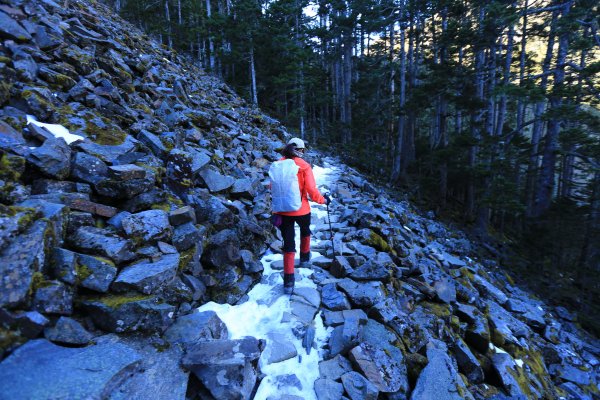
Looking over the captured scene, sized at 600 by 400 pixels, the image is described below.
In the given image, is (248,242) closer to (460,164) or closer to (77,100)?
(77,100)

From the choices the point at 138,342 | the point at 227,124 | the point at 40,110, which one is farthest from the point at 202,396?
the point at 227,124

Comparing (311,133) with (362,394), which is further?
(311,133)

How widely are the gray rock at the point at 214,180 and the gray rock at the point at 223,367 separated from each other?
11.3 ft

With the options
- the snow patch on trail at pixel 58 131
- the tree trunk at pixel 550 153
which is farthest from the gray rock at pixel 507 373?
the tree trunk at pixel 550 153

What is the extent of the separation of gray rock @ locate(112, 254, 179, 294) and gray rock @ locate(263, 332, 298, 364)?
59.6 inches

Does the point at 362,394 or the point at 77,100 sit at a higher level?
the point at 77,100

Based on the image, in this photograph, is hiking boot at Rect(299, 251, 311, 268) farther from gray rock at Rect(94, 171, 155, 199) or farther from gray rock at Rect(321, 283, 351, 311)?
gray rock at Rect(94, 171, 155, 199)

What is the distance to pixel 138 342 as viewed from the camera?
3076mm

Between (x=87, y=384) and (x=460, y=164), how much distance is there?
19.3 m

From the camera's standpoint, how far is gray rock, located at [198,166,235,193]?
240 inches

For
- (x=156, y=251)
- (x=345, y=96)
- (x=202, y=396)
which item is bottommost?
(x=202, y=396)

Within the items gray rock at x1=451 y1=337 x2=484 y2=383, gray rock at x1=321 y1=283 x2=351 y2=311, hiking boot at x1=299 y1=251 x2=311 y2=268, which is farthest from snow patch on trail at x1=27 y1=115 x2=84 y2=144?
gray rock at x1=451 y1=337 x2=484 y2=383

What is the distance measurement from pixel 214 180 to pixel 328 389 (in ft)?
14.5

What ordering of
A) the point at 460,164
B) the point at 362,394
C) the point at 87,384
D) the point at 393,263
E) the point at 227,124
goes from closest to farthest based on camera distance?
the point at 87,384, the point at 362,394, the point at 393,263, the point at 227,124, the point at 460,164
